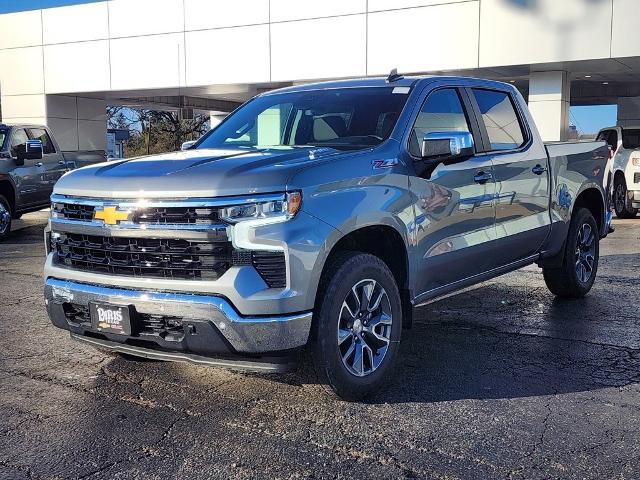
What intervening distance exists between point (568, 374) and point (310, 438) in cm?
201

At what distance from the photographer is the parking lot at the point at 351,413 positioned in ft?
11.3

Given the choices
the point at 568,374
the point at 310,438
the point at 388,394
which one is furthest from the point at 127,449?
the point at 568,374

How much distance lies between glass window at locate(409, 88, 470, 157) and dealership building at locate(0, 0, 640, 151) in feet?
40.1

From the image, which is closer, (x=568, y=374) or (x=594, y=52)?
(x=568, y=374)

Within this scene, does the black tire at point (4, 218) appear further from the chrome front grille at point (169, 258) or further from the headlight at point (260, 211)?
the headlight at point (260, 211)

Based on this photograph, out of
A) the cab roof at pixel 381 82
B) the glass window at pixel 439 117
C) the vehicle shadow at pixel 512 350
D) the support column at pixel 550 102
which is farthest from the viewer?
the support column at pixel 550 102

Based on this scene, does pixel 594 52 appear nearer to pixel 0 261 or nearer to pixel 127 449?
pixel 0 261

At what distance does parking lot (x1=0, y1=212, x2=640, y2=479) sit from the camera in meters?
3.45

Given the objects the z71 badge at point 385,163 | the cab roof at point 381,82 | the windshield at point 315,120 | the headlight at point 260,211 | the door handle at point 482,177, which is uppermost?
the cab roof at point 381,82

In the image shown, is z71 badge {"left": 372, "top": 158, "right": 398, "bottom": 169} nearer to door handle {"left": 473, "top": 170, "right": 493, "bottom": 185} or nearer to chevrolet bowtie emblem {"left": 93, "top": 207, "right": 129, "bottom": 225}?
door handle {"left": 473, "top": 170, "right": 493, "bottom": 185}

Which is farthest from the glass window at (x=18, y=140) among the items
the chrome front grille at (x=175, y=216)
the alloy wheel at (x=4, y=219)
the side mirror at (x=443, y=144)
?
the side mirror at (x=443, y=144)

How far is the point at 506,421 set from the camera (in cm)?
397

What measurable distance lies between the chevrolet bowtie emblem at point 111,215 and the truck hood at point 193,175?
9 centimetres

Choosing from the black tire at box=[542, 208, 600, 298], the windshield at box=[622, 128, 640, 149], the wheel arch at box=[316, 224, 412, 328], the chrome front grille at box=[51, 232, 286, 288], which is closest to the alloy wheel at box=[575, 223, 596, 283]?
the black tire at box=[542, 208, 600, 298]
